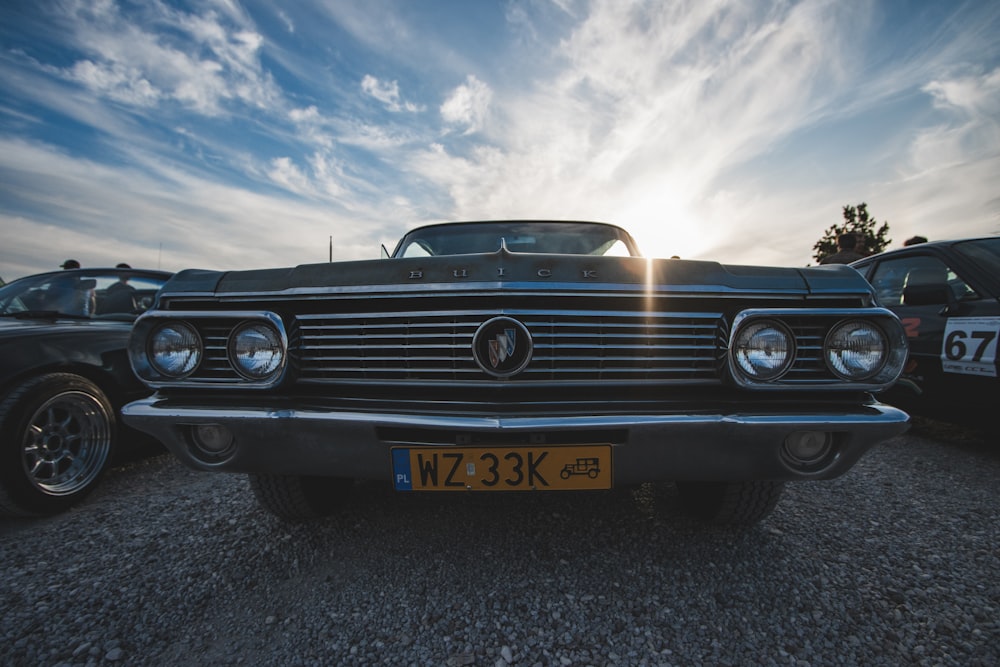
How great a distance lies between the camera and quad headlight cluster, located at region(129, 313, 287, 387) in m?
1.67

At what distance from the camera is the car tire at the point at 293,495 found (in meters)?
2.00

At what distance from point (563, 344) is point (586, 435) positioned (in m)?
0.32

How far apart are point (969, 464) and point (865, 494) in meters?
1.19

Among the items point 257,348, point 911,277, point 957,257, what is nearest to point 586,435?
point 257,348

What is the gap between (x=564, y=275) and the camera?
1616 mm

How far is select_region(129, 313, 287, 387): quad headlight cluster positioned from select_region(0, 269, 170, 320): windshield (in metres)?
2.07

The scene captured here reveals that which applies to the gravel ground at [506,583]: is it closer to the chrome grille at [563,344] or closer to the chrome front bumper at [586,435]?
the chrome front bumper at [586,435]

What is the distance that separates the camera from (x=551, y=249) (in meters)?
2.94

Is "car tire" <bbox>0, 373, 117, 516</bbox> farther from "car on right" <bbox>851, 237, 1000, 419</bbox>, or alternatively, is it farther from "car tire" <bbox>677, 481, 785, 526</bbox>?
"car on right" <bbox>851, 237, 1000, 419</bbox>

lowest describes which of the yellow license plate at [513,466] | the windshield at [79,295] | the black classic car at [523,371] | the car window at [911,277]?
the yellow license plate at [513,466]

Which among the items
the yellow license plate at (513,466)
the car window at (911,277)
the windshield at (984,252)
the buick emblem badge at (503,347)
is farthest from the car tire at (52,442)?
the windshield at (984,252)

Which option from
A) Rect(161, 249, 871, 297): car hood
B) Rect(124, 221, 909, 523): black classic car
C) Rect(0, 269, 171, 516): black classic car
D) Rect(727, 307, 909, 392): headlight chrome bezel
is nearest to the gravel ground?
Rect(0, 269, 171, 516): black classic car

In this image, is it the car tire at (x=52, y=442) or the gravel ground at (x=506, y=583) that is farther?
the car tire at (x=52, y=442)

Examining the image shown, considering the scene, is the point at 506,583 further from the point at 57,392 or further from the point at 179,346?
the point at 57,392
